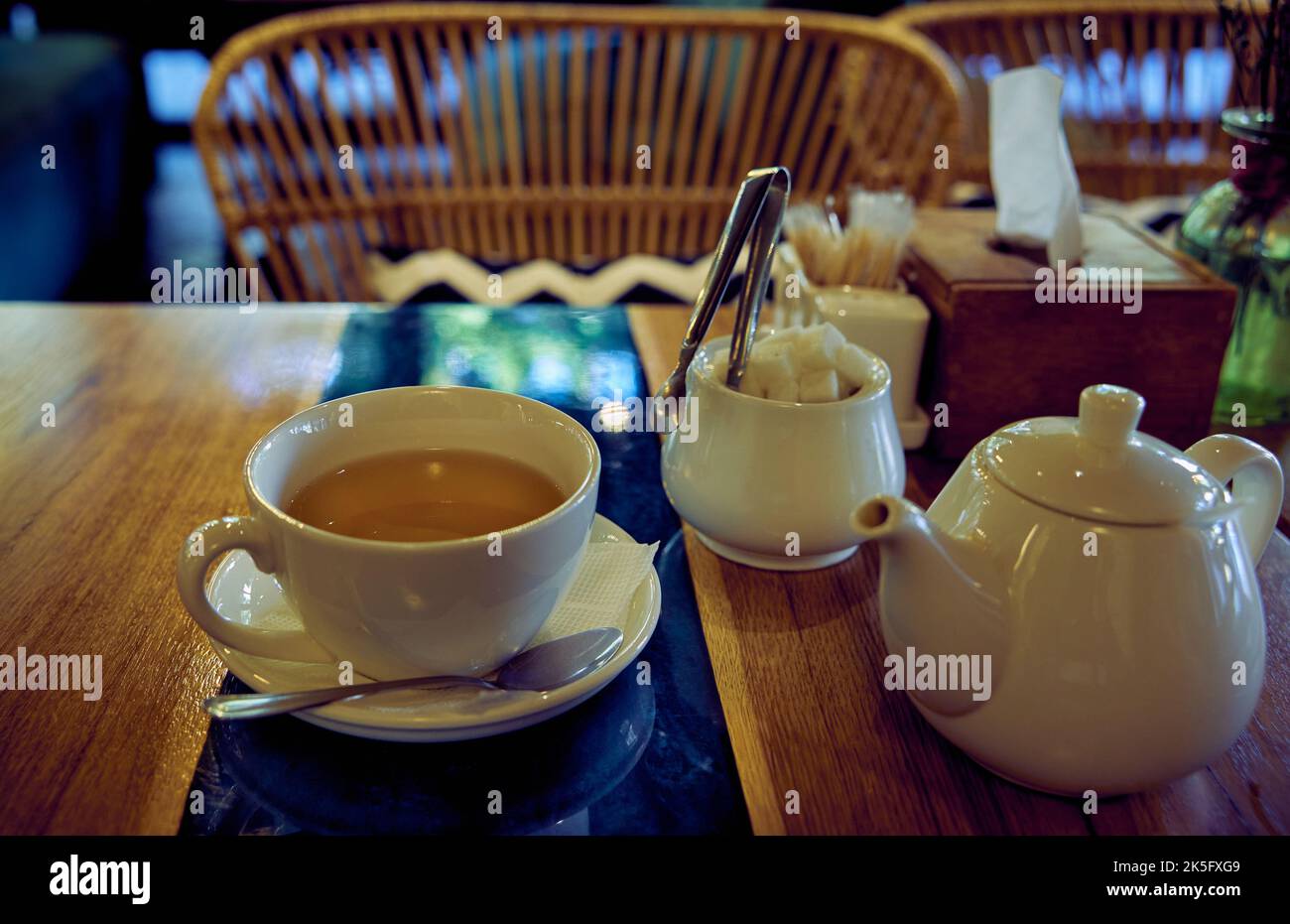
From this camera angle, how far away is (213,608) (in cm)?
51

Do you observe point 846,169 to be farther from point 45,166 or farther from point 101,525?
point 45,166

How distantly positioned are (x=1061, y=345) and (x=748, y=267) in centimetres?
29

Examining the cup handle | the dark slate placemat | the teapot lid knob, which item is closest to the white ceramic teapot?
the teapot lid knob

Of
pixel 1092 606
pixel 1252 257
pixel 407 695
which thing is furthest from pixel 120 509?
pixel 1252 257

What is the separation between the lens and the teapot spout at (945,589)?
1.58 feet

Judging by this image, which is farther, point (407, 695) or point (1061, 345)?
point (1061, 345)

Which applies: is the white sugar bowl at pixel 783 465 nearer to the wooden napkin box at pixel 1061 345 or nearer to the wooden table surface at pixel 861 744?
the wooden table surface at pixel 861 744

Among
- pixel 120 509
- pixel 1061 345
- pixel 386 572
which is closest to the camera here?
pixel 386 572

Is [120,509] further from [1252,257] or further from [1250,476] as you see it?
[1252,257]

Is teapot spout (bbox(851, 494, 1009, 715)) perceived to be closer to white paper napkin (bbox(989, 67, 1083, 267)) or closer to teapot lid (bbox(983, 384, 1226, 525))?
teapot lid (bbox(983, 384, 1226, 525))

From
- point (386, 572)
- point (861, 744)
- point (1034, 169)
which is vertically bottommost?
point (861, 744)
